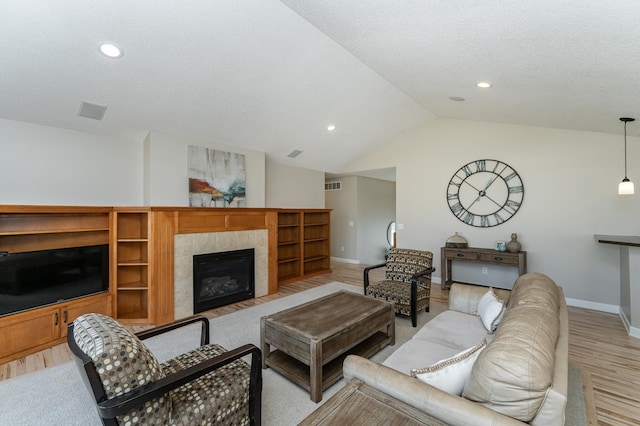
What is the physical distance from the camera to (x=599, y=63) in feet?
7.03

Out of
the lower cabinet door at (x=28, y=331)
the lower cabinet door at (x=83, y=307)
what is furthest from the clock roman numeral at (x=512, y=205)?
the lower cabinet door at (x=28, y=331)

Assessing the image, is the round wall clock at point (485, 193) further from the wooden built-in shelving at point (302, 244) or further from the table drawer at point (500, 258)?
the wooden built-in shelving at point (302, 244)

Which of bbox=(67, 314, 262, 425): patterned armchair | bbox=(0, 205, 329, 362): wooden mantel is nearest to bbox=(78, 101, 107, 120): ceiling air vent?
bbox=(0, 205, 329, 362): wooden mantel

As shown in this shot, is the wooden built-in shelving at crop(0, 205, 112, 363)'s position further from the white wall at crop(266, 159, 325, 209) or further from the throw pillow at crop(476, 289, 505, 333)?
the throw pillow at crop(476, 289, 505, 333)

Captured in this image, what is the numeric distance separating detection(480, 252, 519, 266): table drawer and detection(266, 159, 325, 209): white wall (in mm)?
3859

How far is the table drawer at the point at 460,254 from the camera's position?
16.4ft

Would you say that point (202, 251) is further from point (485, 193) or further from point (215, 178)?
point (485, 193)

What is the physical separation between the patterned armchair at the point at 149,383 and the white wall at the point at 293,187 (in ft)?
14.9

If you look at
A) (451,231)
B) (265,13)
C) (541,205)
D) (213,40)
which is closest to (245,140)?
(213,40)

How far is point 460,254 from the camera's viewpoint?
202 inches

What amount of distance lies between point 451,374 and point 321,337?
110cm

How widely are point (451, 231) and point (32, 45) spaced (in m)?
6.34

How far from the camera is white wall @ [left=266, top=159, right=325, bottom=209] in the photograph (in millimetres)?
6227

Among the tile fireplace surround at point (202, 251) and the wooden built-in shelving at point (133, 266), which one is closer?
the wooden built-in shelving at point (133, 266)
